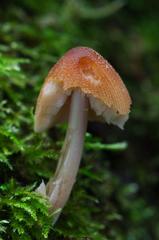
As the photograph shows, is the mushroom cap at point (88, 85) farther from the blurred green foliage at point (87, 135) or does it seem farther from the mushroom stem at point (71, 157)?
the blurred green foliage at point (87, 135)

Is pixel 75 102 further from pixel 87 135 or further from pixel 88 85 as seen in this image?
pixel 87 135

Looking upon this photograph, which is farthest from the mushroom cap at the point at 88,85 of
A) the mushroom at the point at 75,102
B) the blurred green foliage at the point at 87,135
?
the blurred green foliage at the point at 87,135

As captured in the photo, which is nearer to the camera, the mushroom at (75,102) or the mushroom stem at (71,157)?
the mushroom at (75,102)

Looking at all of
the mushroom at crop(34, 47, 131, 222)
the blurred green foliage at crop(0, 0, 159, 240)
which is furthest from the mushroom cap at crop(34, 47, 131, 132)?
the blurred green foliage at crop(0, 0, 159, 240)

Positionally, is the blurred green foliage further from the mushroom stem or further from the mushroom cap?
the mushroom cap

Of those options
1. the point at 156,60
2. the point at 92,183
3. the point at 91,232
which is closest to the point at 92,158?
the point at 92,183

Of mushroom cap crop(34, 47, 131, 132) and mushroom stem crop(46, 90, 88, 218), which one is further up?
mushroom cap crop(34, 47, 131, 132)

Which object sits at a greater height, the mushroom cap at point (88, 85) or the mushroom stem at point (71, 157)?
the mushroom cap at point (88, 85)
